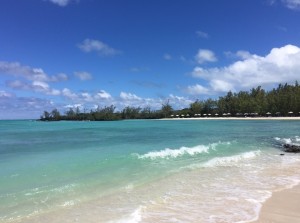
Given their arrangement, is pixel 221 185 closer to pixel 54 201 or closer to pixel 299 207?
pixel 299 207

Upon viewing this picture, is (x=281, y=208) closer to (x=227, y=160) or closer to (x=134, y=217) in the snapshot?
(x=134, y=217)

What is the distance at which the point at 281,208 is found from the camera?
31.1 ft

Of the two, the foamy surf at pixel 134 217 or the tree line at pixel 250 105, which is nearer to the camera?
the foamy surf at pixel 134 217

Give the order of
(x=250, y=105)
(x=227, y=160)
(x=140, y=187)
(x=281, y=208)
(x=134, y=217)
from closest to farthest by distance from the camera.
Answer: (x=134, y=217) < (x=281, y=208) < (x=140, y=187) < (x=227, y=160) < (x=250, y=105)

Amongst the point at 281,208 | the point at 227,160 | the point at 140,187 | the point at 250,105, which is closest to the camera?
the point at 281,208

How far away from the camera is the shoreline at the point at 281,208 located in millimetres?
8477

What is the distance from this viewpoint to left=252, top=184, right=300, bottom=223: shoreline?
8.48 meters

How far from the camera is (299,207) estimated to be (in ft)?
31.4

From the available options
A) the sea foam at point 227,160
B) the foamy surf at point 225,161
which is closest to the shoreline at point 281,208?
the foamy surf at point 225,161

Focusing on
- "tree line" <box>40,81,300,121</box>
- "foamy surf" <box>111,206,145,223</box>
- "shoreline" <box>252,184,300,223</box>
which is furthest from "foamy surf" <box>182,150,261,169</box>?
"tree line" <box>40,81,300,121</box>

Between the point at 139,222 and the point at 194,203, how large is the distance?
2.46 metres

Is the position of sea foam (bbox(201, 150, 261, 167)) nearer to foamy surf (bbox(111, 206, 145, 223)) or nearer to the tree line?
foamy surf (bbox(111, 206, 145, 223))

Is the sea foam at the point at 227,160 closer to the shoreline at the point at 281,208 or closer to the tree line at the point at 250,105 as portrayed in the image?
the shoreline at the point at 281,208

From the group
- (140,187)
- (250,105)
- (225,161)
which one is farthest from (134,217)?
(250,105)
